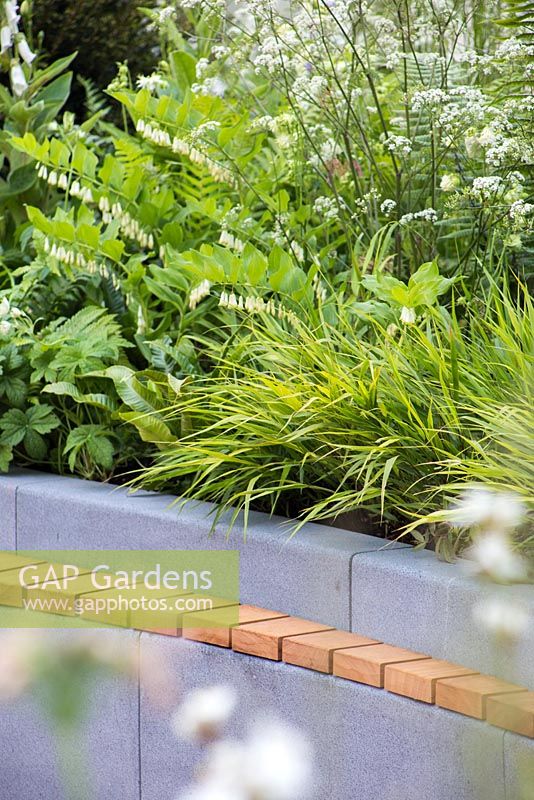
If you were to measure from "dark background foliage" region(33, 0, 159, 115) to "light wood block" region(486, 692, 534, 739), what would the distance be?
180 inches

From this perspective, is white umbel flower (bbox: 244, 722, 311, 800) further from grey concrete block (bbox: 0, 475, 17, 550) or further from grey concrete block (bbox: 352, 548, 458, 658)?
grey concrete block (bbox: 0, 475, 17, 550)

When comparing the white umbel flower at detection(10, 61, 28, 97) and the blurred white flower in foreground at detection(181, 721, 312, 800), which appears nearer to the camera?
the blurred white flower in foreground at detection(181, 721, 312, 800)

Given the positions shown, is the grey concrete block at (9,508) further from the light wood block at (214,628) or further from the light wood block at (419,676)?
the light wood block at (419,676)

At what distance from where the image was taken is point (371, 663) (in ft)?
7.18

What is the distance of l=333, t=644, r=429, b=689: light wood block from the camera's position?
2.18 m

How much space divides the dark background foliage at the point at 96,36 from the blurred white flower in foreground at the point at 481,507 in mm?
4152

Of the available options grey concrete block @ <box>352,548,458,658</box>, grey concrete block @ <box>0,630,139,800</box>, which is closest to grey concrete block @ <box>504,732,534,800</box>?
grey concrete block @ <box>352,548,458,658</box>

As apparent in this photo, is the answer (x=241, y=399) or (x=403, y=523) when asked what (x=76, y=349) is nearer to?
(x=241, y=399)

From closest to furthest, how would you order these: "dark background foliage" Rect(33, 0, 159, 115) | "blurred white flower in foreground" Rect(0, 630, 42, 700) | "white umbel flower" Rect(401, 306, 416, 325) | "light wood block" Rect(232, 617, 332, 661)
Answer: "blurred white flower in foreground" Rect(0, 630, 42, 700) → "light wood block" Rect(232, 617, 332, 661) → "white umbel flower" Rect(401, 306, 416, 325) → "dark background foliage" Rect(33, 0, 159, 115)

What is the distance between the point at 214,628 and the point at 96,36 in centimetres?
434

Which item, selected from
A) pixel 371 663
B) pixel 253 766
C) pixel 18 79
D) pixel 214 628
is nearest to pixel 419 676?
pixel 371 663

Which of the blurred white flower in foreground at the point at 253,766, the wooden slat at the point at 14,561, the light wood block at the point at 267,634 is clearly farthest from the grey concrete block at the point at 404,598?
the wooden slat at the point at 14,561

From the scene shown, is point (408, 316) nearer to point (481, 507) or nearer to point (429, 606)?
point (429, 606)

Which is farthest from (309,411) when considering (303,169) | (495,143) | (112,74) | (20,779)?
(112,74)
